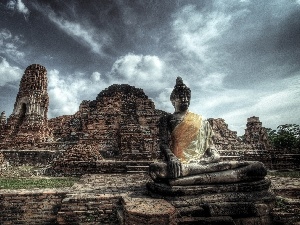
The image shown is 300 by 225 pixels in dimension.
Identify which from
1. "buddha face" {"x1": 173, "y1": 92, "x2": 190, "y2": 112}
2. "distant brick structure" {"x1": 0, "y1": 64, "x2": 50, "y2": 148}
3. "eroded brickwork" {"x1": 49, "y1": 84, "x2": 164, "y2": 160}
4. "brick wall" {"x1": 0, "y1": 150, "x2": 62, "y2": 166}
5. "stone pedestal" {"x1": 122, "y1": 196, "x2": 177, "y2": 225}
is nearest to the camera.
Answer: "stone pedestal" {"x1": 122, "y1": 196, "x2": 177, "y2": 225}

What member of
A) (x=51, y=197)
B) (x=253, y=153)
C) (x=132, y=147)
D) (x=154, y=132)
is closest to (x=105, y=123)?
(x=154, y=132)

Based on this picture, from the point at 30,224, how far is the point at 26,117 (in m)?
13.3

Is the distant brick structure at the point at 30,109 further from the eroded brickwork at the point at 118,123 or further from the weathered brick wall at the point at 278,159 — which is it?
the weathered brick wall at the point at 278,159

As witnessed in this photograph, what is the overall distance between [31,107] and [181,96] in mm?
14585

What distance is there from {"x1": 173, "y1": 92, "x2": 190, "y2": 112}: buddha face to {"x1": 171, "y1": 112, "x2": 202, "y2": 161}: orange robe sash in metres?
0.23

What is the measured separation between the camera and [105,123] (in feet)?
49.8

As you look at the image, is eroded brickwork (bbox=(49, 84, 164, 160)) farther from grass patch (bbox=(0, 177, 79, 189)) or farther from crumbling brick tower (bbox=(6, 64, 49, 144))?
grass patch (bbox=(0, 177, 79, 189))

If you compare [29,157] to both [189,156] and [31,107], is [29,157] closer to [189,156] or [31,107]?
[31,107]

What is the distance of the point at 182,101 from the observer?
4328 millimetres

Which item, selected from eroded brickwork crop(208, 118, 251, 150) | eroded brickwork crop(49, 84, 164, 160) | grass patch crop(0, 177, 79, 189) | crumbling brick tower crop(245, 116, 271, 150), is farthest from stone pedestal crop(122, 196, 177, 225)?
crumbling brick tower crop(245, 116, 271, 150)

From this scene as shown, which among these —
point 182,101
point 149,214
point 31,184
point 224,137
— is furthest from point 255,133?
point 149,214

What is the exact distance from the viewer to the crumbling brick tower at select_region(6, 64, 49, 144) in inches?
607

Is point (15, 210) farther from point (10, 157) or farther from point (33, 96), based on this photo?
point (33, 96)

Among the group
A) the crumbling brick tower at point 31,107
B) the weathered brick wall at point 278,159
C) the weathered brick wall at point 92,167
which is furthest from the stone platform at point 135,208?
the crumbling brick tower at point 31,107
